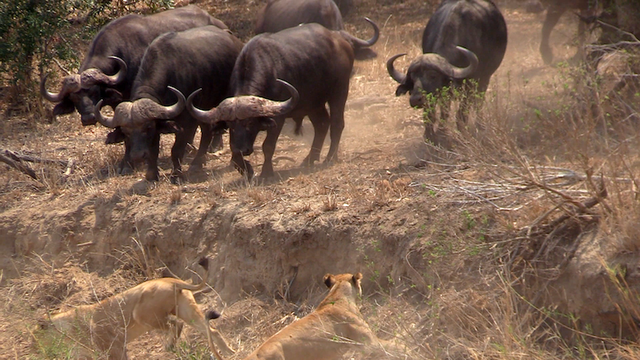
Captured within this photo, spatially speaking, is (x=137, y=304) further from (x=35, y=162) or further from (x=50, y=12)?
(x=50, y=12)

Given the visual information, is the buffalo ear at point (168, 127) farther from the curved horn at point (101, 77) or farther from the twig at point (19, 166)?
the twig at point (19, 166)

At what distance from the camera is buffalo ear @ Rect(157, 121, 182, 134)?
400 inches

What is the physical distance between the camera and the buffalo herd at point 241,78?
9.84 meters

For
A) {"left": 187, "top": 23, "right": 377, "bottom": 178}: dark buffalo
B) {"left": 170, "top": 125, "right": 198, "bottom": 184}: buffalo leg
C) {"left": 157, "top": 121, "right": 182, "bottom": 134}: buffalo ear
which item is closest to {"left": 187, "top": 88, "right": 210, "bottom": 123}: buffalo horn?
{"left": 187, "top": 23, "right": 377, "bottom": 178}: dark buffalo

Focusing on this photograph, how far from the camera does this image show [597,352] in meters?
5.58

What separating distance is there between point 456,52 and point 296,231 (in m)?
4.12

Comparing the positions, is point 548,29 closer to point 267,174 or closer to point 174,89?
point 267,174

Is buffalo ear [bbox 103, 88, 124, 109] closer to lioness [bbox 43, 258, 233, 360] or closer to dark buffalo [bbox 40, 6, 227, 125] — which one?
dark buffalo [bbox 40, 6, 227, 125]

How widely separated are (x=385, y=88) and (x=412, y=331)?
7.74 m

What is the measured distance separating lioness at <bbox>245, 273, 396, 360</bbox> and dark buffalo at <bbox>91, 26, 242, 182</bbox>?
4270mm

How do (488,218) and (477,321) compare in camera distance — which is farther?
(488,218)

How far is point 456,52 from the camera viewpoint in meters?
10.7

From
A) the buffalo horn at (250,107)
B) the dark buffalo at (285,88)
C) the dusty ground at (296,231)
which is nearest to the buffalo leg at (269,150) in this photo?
the dark buffalo at (285,88)

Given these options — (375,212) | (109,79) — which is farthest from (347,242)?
(109,79)
